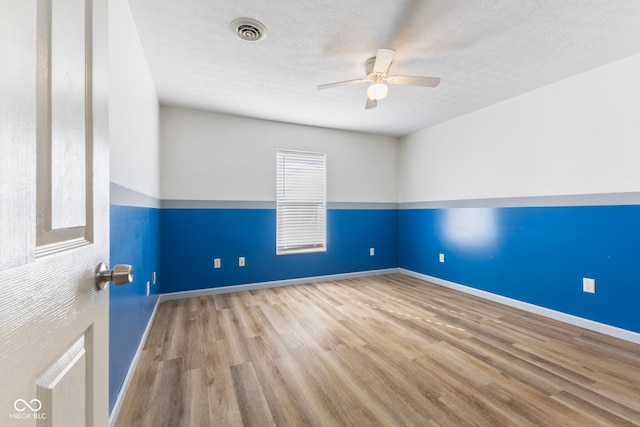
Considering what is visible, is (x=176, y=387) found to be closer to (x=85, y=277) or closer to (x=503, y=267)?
(x=85, y=277)

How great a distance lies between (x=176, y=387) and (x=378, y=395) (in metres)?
1.23

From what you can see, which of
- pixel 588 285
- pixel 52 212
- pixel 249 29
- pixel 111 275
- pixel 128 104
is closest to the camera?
pixel 52 212

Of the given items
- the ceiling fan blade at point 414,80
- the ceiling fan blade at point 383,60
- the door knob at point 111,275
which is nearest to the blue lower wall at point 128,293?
the door knob at point 111,275

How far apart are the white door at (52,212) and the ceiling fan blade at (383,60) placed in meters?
1.70

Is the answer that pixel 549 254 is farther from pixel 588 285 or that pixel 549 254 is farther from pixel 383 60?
pixel 383 60

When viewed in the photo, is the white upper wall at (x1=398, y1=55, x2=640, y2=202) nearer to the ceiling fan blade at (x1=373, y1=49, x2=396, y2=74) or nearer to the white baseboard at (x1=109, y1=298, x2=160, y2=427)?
the ceiling fan blade at (x1=373, y1=49, x2=396, y2=74)

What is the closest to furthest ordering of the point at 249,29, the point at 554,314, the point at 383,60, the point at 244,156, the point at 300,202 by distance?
1. the point at 249,29
2. the point at 383,60
3. the point at 554,314
4. the point at 244,156
5. the point at 300,202

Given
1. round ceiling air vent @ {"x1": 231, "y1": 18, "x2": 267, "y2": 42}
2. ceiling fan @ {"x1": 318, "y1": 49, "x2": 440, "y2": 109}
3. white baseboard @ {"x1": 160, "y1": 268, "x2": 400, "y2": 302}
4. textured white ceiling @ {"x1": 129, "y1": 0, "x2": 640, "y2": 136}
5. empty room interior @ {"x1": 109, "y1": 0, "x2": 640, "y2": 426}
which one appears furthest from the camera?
white baseboard @ {"x1": 160, "y1": 268, "x2": 400, "y2": 302}

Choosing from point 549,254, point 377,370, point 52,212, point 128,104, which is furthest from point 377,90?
point 549,254

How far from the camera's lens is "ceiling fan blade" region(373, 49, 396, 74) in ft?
6.27

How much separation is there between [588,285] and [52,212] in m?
3.60

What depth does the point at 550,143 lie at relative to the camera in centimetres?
275

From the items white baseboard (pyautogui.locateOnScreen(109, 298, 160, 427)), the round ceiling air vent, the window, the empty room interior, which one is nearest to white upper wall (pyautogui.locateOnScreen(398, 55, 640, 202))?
the empty room interior

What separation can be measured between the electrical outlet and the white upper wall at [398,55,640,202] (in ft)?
2.65
